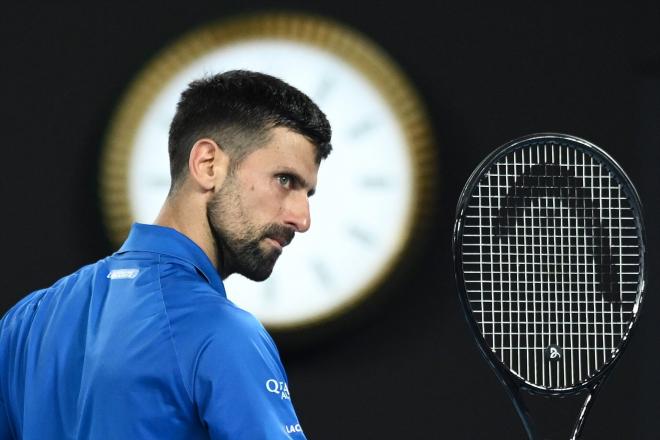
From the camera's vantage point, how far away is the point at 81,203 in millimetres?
2275

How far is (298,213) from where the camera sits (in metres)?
1.00

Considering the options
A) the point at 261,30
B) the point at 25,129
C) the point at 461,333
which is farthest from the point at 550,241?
the point at 25,129

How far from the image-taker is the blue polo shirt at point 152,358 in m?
0.82

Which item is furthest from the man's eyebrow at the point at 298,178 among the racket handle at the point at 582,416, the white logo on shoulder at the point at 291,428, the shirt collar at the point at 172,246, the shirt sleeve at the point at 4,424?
the racket handle at the point at 582,416

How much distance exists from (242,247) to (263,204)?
0.05 meters

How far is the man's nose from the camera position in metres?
0.99

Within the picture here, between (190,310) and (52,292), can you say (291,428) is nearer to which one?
(190,310)

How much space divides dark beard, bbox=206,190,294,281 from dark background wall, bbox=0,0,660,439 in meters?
1.26

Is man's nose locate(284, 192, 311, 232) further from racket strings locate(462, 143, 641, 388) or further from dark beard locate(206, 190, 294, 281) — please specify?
racket strings locate(462, 143, 641, 388)

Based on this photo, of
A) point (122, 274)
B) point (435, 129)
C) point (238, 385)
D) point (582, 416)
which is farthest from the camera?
point (435, 129)

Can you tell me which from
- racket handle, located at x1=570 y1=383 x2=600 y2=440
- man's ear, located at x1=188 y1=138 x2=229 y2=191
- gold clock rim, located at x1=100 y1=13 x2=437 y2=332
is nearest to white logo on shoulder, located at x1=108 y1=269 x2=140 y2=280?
man's ear, located at x1=188 y1=138 x2=229 y2=191

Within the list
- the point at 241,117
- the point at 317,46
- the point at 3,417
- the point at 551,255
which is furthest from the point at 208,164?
the point at 317,46

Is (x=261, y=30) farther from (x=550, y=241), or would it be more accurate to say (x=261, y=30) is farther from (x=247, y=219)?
(x=247, y=219)

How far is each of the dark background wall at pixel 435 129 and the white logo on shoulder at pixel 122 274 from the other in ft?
4.39
